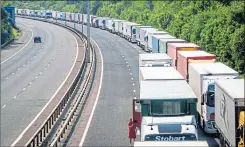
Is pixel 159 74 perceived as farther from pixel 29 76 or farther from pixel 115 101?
pixel 29 76

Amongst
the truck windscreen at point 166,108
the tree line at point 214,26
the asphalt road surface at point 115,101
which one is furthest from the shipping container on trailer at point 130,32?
the truck windscreen at point 166,108

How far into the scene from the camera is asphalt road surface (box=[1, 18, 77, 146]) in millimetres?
34781

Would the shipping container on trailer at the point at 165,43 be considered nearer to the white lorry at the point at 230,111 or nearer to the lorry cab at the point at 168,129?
the white lorry at the point at 230,111

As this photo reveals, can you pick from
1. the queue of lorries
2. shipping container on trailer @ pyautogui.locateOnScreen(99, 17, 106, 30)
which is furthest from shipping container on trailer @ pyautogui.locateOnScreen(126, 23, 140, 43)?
the queue of lorries

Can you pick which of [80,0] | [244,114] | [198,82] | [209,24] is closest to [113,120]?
[198,82]

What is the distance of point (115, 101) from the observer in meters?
40.4

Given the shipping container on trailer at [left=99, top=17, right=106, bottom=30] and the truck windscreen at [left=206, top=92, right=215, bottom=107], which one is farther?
the shipping container on trailer at [left=99, top=17, right=106, bottom=30]

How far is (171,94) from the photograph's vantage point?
24.8 metres

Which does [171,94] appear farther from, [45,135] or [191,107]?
[45,135]

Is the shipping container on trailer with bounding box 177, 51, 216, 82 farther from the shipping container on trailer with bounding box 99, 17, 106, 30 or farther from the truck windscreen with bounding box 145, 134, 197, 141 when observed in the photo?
the shipping container on trailer with bounding box 99, 17, 106, 30

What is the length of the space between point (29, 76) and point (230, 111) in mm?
35825

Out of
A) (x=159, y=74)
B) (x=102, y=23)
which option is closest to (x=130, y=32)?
(x=102, y=23)

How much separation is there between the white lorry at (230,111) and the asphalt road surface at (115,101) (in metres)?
3.55

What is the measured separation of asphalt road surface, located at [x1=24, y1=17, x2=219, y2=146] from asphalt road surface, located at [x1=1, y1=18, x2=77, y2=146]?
11.8ft
